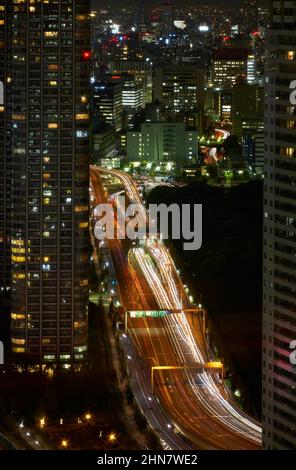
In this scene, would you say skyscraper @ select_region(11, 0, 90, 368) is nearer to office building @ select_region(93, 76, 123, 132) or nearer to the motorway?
the motorway

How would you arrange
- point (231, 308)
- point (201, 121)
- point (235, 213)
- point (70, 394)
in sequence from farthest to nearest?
point (201, 121) → point (235, 213) → point (231, 308) → point (70, 394)

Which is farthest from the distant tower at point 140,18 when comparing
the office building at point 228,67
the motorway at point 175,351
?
the motorway at point 175,351

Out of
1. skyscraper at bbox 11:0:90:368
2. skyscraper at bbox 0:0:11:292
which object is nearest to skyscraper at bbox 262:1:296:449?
skyscraper at bbox 11:0:90:368

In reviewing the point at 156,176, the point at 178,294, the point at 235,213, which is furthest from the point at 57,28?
the point at 156,176

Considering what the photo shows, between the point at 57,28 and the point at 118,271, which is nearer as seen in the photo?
the point at 57,28

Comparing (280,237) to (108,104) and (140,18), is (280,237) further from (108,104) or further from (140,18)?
(140,18)

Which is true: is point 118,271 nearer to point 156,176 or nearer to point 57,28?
point 57,28
